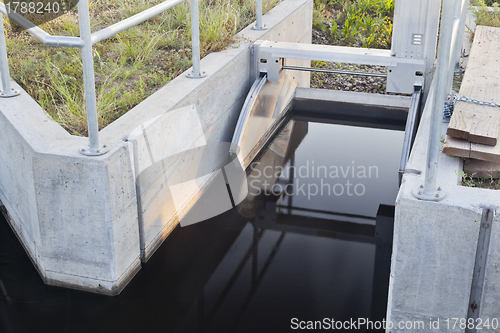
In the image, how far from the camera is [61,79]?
400cm

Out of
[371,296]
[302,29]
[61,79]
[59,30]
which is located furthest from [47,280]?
[302,29]

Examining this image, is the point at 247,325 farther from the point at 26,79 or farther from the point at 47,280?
the point at 26,79

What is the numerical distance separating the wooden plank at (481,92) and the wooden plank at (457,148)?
1.2 inches

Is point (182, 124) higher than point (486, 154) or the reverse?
the reverse

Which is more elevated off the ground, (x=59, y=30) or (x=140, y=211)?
(x=59, y=30)

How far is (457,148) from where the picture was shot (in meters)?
2.63

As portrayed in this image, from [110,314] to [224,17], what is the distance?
3.33 metres

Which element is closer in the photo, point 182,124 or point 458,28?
point 458,28

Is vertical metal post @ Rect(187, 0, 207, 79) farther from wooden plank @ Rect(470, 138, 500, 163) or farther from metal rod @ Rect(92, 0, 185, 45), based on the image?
wooden plank @ Rect(470, 138, 500, 163)

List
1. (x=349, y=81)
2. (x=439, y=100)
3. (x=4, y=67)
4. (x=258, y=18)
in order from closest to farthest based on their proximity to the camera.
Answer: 1. (x=439, y=100)
2. (x=4, y=67)
3. (x=258, y=18)
4. (x=349, y=81)

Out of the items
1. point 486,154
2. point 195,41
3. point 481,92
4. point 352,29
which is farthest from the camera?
point 352,29

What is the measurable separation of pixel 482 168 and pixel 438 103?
0.70 meters

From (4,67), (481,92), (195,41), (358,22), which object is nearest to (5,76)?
(4,67)

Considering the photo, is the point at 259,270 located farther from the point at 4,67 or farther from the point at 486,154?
the point at 4,67
